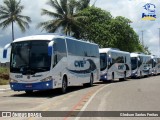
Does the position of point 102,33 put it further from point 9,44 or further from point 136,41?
A: point 9,44

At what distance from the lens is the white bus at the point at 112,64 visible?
38.6m

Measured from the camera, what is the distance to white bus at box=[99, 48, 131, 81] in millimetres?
38625

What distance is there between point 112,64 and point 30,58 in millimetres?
18145

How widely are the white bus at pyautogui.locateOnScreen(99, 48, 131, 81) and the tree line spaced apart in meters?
11.8

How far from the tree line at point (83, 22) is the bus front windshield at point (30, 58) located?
31.3m

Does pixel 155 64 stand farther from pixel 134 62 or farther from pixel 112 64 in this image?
pixel 112 64

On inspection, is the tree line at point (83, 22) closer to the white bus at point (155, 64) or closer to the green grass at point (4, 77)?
→ the white bus at point (155, 64)

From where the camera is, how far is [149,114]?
46.5ft

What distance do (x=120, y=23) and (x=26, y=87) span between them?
43334 mm

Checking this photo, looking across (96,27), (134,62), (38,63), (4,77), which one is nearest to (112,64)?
(4,77)

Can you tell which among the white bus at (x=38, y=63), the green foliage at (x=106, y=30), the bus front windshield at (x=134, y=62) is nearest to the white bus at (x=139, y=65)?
the bus front windshield at (x=134, y=62)

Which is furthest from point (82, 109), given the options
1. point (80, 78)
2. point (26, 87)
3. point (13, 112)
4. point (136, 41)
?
point (136, 41)

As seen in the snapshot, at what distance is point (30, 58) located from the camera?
74.6ft

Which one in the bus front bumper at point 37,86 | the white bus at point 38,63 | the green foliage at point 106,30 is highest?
the green foliage at point 106,30
